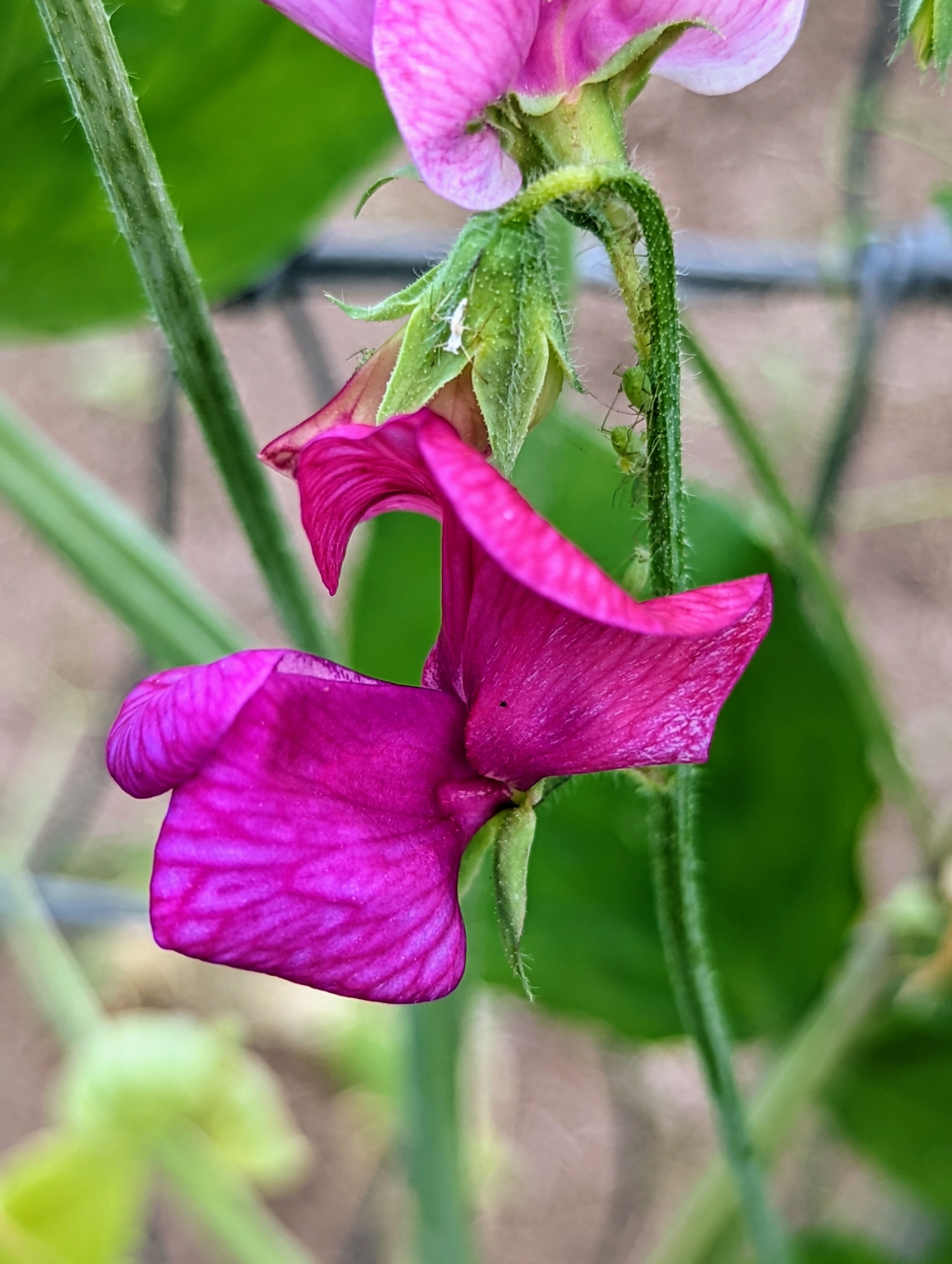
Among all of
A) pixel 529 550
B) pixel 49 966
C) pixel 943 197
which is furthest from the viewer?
pixel 49 966

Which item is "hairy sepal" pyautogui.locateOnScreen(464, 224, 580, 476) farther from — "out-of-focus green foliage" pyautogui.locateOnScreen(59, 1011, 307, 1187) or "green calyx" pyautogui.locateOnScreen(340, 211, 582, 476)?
"out-of-focus green foliage" pyautogui.locateOnScreen(59, 1011, 307, 1187)

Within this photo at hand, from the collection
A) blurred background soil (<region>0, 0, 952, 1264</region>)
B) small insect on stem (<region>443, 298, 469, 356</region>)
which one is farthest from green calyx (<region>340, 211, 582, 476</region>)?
blurred background soil (<region>0, 0, 952, 1264</region>)

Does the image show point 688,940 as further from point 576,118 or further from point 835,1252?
point 835,1252

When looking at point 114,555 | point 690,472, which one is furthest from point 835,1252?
point 690,472

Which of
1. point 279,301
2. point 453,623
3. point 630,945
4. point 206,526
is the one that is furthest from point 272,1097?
point 206,526

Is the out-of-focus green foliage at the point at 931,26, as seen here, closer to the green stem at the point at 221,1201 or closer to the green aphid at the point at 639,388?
the green aphid at the point at 639,388

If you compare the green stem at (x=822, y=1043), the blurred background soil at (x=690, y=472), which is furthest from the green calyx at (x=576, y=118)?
the blurred background soil at (x=690, y=472)
